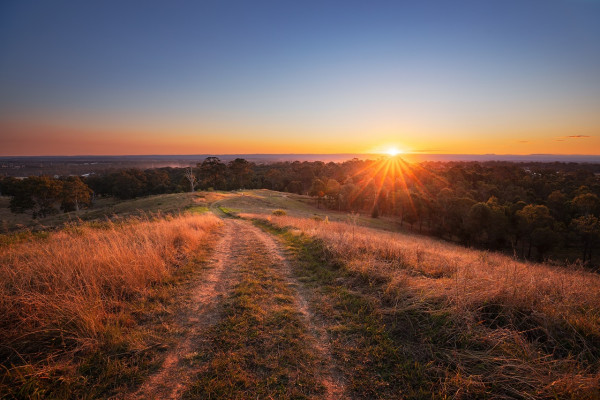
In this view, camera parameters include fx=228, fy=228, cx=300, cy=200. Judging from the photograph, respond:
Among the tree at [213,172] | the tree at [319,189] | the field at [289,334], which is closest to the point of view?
the field at [289,334]

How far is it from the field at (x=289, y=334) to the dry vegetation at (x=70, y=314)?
0.03 m

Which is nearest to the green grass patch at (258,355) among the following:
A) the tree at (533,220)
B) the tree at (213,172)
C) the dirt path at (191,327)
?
the dirt path at (191,327)

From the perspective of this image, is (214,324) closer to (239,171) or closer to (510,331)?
(510,331)

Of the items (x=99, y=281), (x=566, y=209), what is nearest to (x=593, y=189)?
(x=566, y=209)

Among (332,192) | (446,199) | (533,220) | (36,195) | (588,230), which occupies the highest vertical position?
(36,195)

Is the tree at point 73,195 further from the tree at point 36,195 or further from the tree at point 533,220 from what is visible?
the tree at point 533,220

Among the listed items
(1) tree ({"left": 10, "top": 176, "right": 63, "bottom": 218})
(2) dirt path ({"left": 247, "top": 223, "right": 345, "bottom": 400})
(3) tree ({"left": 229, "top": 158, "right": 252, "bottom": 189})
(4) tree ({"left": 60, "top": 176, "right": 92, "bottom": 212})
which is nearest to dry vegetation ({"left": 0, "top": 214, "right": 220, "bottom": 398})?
(2) dirt path ({"left": 247, "top": 223, "right": 345, "bottom": 400})

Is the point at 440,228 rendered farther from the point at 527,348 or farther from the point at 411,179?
the point at 527,348

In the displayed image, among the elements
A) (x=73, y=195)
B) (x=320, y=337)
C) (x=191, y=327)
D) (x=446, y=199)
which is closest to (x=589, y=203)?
(x=446, y=199)

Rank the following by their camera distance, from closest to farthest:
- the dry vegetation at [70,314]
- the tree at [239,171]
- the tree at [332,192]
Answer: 1. the dry vegetation at [70,314]
2. the tree at [332,192]
3. the tree at [239,171]

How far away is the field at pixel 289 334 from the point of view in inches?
120

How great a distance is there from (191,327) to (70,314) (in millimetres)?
2050

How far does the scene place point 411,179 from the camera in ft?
231

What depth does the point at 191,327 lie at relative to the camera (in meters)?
4.46
